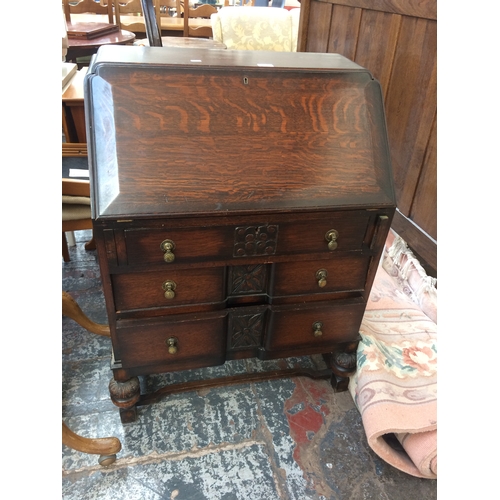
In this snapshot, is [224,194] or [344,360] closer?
[224,194]

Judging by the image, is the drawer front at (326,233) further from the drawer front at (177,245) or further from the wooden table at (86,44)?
the wooden table at (86,44)

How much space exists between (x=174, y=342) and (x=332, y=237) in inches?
22.4

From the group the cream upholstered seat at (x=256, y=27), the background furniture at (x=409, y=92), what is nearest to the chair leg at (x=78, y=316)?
the background furniture at (x=409, y=92)

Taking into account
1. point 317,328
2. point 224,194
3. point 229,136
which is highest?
point 229,136

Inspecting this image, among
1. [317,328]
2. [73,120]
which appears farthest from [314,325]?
[73,120]

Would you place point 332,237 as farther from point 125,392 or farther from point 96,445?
point 96,445

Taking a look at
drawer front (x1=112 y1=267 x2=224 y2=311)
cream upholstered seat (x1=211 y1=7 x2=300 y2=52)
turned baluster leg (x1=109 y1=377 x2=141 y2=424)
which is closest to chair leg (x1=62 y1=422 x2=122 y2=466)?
turned baluster leg (x1=109 y1=377 x2=141 y2=424)

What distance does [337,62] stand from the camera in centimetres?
127

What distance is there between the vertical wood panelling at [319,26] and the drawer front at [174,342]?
1824 millimetres

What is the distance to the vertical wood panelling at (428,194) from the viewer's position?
1.49m

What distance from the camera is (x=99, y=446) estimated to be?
1.24 meters

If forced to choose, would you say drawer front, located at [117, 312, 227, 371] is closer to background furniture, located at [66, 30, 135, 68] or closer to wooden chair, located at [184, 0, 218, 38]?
background furniture, located at [66, 30, 135, 68]

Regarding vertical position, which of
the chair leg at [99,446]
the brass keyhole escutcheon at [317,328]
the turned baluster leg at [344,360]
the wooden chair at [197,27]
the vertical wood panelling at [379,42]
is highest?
the vertical wood panelling at [379,42]
